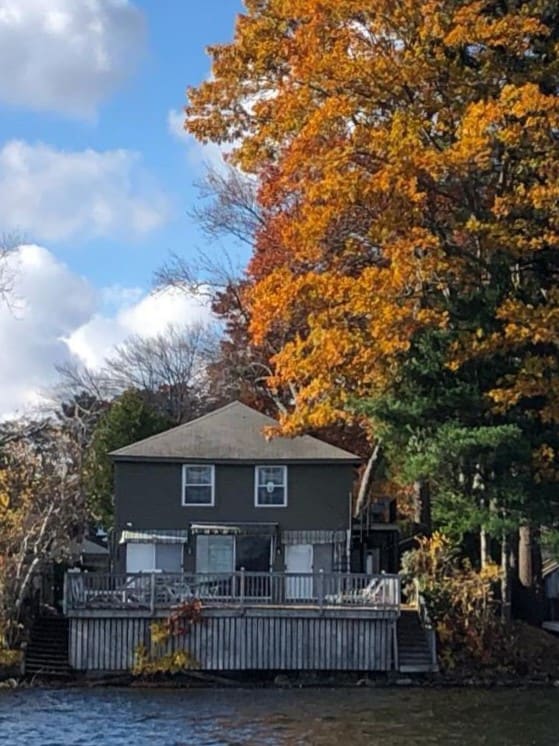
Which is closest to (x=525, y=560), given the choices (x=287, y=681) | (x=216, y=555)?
(x=287, y=681)

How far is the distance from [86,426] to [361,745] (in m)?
16.2

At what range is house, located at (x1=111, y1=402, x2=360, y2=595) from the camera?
119 feet

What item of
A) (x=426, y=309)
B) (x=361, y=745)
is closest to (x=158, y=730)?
(x=361, y=745)

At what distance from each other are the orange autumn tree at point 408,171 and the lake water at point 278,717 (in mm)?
7623

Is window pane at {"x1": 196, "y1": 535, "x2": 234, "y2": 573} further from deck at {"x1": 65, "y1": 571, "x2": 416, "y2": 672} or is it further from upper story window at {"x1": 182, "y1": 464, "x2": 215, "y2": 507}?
deck at {"x1": 65, "y1": 571, "x2": 416, "y2": 672}

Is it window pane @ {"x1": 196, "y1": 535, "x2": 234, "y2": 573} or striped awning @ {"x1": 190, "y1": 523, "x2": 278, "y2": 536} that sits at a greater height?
striped awning @ {"x1": 190, "y1": 523, "x2": 278, "y2": 536}

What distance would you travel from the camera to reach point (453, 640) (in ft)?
97.9

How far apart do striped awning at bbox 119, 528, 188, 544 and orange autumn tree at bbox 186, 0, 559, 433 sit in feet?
26.2

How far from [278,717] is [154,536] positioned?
13.6 metres

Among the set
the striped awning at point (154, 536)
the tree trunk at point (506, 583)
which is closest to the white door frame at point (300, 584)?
the striped awning at point (154, 536)

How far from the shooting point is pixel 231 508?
36750 millimetres

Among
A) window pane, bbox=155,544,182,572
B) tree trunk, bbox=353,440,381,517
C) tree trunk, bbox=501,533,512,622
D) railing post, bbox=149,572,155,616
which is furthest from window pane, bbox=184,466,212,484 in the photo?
tree trunk, bbox=501,533,512,622

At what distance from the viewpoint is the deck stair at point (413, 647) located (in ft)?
94.7

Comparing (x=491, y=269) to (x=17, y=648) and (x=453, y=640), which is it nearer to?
(x=453, y=640)
